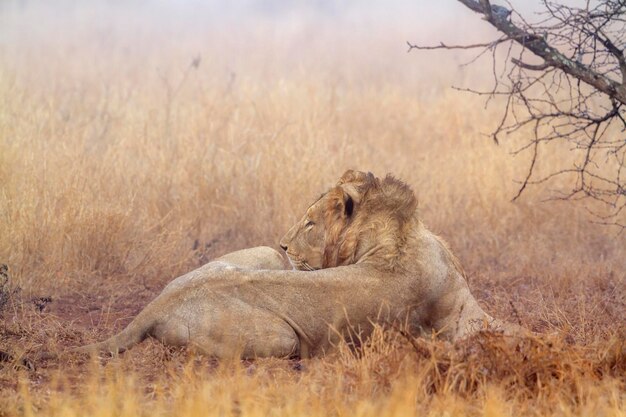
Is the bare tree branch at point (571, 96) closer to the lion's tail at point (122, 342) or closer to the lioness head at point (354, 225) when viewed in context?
the lioness head at point (354, 225)

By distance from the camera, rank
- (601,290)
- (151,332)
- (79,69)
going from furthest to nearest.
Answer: (79,69) < (601,290) < (151,332)

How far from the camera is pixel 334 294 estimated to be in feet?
17.1

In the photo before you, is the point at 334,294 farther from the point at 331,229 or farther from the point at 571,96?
the point at 571,96

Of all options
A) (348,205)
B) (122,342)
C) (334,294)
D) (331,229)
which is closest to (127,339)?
(122,342)

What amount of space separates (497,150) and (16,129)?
191 inches

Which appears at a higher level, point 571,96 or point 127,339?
point 571,96

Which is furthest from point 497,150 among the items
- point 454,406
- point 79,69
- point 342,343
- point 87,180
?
point 79,69

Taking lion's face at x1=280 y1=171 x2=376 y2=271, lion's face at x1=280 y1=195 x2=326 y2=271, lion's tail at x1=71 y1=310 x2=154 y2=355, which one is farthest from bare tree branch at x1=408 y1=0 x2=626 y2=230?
lion's tail at x1=71 y1=310 x2=154 y2=355

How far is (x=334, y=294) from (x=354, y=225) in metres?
0.54

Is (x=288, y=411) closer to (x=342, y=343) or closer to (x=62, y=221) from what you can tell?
(x=342, y=343)

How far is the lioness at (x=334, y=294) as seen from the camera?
16.8 feet

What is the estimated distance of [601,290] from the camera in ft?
24.4

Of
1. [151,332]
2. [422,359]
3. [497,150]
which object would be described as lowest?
[151,332]

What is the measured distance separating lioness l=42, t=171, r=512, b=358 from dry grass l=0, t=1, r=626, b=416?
0.16m
